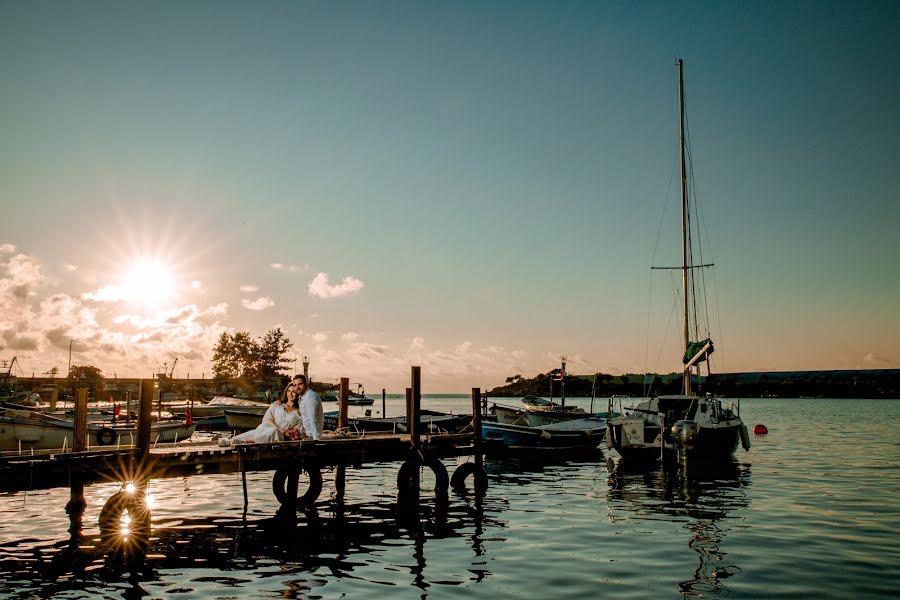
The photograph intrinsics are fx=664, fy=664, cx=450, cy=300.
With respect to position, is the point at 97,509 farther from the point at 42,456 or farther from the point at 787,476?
the point at 787,476

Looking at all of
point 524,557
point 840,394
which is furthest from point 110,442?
point 840,394

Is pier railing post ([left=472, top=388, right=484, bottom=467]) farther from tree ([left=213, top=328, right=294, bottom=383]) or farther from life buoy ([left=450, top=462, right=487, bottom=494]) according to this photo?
tree ([left=213, top=328, right=294, bottom=383])

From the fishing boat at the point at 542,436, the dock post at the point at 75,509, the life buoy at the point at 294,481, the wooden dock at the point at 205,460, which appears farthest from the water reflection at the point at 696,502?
the dock post at the point at 75,509

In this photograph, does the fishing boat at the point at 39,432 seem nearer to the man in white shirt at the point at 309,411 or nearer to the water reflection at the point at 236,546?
the man in white shirt at the point at 309,411

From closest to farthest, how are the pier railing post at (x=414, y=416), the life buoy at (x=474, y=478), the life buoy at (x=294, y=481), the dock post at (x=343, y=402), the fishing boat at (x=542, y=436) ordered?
the life buoy at (x=294, y=481)
the pier railing post at (x=414, y=416)
the life buoy at (x=474, y=478)
the dock post at (x=343, y=402)
the fishing boat at (x=542, y=436)

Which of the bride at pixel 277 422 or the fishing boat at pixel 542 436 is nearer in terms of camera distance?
the bride at pixel 277 422

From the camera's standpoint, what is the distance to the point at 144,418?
49.8 feet

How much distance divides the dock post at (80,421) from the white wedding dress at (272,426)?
11.5 ft

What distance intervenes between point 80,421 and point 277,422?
15.7ft

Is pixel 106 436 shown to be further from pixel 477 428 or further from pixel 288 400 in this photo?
pixel 477 428

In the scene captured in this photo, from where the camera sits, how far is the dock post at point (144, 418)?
14.9 metres

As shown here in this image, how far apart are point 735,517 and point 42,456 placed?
16.8 metres

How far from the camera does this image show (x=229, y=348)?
140 m

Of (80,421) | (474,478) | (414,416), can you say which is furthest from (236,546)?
(474,478)
